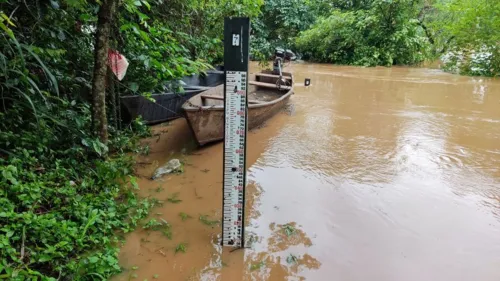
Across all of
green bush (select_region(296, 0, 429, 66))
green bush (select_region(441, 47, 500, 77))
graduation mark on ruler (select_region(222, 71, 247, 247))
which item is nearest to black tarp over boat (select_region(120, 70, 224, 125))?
graduation mark on ruler (select_region(222, 71, 247, 247))

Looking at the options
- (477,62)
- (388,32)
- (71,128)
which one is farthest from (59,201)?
(388,32)

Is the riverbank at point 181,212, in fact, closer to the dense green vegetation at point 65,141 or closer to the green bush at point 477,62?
the dense green vegetation at point 65,141

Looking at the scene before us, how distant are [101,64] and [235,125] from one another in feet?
5.33

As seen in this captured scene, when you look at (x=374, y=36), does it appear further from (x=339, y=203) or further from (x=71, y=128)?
(x=71, y=128)

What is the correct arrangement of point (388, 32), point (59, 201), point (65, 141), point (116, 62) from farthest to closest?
point (388, 32) → point (116, 62) → point (65, 141) → point (59, 201)

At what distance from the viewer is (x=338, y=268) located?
2.50 meters

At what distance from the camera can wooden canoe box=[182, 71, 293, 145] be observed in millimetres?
4480

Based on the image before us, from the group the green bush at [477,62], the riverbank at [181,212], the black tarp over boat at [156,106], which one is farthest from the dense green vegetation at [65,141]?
the green bush at [477,62]

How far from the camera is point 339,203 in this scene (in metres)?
3.47

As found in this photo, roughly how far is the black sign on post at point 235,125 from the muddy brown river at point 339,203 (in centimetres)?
23

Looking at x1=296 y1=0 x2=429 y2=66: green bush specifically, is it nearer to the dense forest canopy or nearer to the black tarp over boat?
the dense forest canopy

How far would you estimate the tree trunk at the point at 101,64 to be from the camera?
10.1ft

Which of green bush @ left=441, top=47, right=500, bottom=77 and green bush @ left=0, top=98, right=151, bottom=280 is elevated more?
green bush @ left=441, top=47, right=500, bottom=77

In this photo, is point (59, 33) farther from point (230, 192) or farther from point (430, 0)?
point (430, 0)
